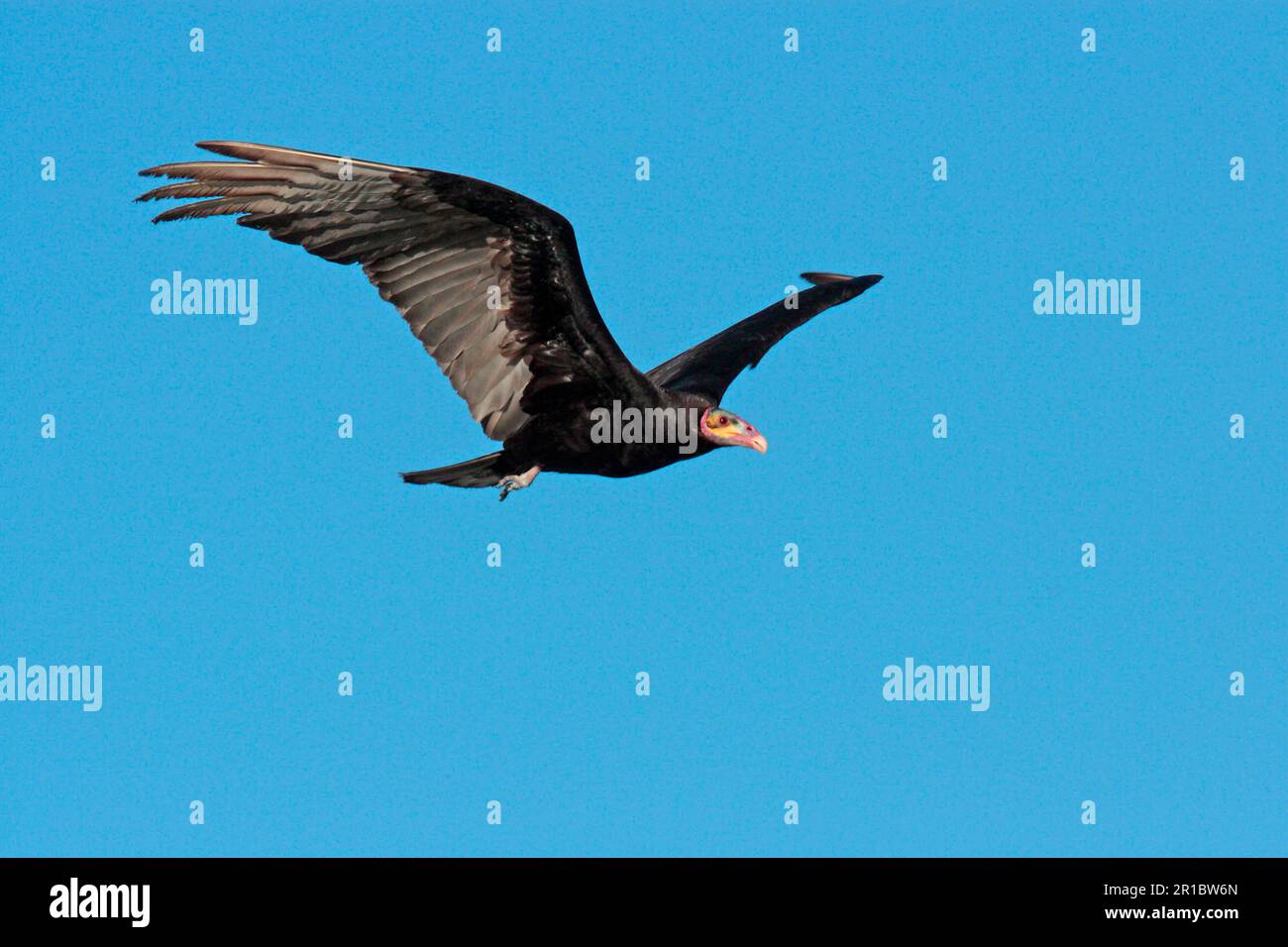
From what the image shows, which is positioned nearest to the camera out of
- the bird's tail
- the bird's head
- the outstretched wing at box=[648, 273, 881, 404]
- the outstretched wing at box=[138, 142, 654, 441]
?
the outstretched wing at box=[138, 142, 654, 441]

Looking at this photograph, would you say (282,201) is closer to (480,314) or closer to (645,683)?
(480,314)

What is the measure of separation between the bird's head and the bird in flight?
0.01 meters

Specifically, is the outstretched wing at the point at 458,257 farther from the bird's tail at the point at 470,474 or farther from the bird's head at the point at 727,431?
the bird's head at the point at 727,431

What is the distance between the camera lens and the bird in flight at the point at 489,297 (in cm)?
1116

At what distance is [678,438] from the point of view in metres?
12.9

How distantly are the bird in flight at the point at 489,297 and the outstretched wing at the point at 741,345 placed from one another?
1.80ft

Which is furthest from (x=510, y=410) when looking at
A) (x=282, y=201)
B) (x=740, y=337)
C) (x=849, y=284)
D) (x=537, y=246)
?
(x=849, y=284)

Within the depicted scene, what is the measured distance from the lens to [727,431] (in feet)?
43.4

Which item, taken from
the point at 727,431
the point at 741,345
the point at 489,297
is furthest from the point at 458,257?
the point at 741,345

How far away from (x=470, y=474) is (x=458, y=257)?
6.42ft

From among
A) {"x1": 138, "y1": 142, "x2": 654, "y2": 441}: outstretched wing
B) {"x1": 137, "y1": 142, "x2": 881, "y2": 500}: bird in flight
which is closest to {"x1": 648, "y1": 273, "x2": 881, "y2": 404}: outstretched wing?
{"x1": 137, "y1": 142, "x2": 881, "y2": 500}: bird in flight

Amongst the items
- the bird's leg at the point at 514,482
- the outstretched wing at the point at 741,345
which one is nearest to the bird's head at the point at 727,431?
the outstretched wing at the point at 741,345

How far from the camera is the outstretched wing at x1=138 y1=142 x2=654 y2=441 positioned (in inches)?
437

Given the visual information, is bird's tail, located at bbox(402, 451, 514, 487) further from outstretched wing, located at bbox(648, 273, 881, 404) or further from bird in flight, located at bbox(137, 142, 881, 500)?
outstretched wing, located at bbox(648, 273, 881, 404)
